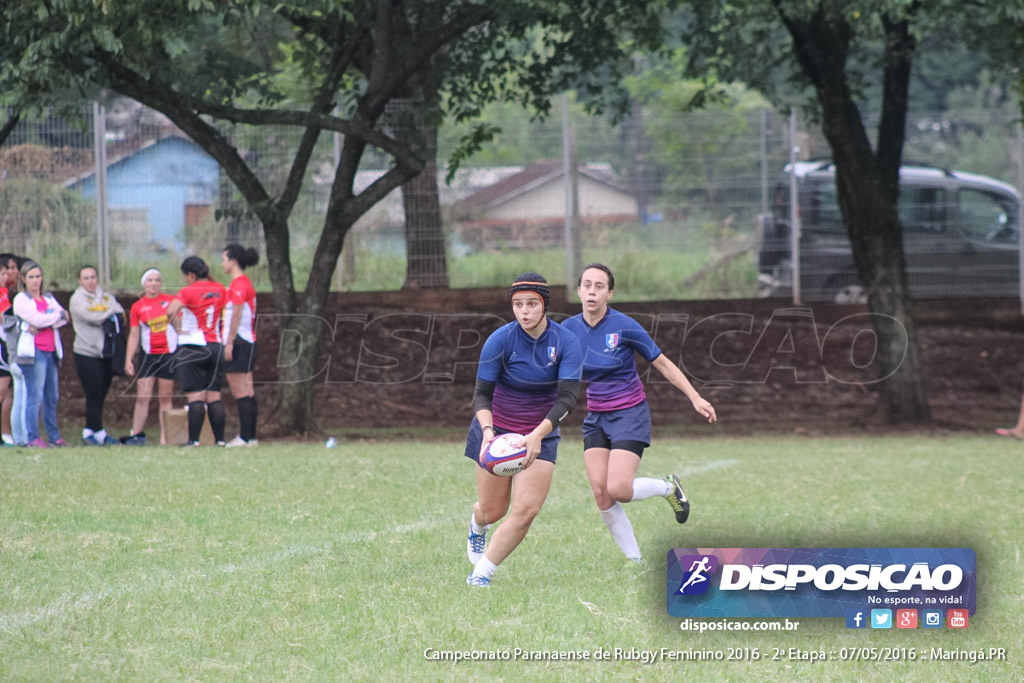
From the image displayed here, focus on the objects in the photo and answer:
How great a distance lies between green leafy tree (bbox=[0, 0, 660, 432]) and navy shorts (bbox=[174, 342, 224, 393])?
7.95ft

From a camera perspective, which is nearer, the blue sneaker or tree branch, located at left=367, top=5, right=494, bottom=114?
the blue sneaker

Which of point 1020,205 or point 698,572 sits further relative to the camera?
point 1020,205

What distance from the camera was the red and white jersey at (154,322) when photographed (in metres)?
15.2

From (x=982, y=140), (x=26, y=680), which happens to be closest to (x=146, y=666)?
(x=26, y=680)

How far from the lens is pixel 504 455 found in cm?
682

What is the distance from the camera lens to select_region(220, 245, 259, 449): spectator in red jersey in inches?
575

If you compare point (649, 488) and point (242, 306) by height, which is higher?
point (242, 306)

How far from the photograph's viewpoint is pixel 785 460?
47.3 feet

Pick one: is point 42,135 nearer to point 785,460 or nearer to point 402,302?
point 402,302

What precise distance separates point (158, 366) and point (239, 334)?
1.22 metres

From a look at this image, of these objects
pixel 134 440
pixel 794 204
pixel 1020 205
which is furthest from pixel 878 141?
pixel 134 440

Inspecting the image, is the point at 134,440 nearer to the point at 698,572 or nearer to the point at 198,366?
the point at 198,366

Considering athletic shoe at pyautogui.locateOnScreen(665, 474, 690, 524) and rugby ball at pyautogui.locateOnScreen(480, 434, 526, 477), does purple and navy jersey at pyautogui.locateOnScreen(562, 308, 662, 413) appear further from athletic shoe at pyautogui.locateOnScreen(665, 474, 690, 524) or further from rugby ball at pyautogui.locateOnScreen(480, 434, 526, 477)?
rugby ball at pyautogui.locateOnScreen(480, 434, 526, 477)

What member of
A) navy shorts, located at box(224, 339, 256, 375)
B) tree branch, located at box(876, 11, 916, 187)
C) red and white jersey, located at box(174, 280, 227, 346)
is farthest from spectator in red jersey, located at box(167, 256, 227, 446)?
tree branch, located at box(876, 11, 916, 187)
